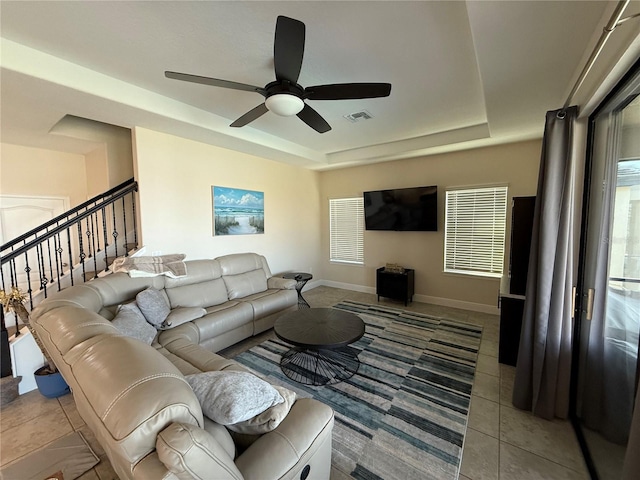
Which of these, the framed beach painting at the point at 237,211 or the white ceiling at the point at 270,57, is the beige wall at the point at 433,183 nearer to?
the white ceiling at the point at 270,57

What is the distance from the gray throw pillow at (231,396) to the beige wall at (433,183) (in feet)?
13.6

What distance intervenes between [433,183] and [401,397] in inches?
141

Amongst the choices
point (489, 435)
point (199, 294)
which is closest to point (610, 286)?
point (489, 435)

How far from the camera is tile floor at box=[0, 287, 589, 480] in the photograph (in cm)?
161

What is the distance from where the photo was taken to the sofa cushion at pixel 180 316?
8.52 feet

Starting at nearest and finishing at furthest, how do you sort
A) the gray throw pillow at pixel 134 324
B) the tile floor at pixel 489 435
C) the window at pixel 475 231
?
the tile floor at pixel 489 435 → the gray throw pillow at pixel 134 324 → the window at pixel 475 231

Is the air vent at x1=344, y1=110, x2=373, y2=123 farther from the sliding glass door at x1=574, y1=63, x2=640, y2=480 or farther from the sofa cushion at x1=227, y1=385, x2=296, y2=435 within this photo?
the sofa cushion at x1=227, y1=385, x2=296, y2=435

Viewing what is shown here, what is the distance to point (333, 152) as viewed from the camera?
199 inches

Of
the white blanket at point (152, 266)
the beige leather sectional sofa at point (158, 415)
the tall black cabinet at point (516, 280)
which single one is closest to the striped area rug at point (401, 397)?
the tall black cabinet at point (516, 280)

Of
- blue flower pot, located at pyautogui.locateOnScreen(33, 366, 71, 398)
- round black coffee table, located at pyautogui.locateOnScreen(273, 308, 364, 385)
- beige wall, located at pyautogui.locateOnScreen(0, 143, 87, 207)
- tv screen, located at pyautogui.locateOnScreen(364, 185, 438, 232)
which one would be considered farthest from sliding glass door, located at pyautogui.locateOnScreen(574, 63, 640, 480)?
beige wall, located at pyautogui.locateOnScreen(0, 143, 87, 207)

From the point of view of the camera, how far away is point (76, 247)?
4586 mm

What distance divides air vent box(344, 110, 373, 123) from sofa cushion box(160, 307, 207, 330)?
2.96m

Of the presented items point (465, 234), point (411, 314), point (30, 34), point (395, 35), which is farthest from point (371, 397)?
point (30, 34)

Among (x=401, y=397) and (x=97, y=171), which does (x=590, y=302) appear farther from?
(x=97, y=171)
